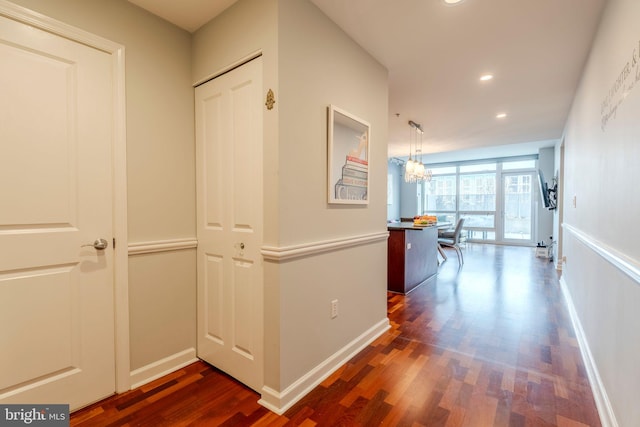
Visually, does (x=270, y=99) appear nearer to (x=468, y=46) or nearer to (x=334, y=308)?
(x=334, y=308)

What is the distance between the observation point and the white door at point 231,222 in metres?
1.74

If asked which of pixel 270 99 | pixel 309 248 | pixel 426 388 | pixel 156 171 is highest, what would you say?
pixel 270 99

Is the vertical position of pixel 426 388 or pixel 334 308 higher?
pixel 334 308

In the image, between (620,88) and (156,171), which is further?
(156,171)

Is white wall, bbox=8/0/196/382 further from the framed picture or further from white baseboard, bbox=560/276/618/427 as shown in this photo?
white baseboard, bbox=560/276/618/427

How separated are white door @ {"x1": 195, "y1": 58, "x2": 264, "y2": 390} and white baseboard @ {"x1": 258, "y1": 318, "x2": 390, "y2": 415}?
0.45 ft

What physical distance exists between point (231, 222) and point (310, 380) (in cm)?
112

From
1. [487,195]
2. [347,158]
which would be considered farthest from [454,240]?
[487,195]

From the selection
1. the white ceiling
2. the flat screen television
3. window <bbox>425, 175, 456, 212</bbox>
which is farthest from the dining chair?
window <bbox>425, 175, 456, 212</bbox>

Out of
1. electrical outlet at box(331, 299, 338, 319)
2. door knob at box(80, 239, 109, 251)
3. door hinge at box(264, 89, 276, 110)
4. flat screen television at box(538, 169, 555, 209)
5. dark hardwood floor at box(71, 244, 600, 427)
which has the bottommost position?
dark hardwood floor at box(71, 244, 600, 427)

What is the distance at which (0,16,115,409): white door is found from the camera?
1402mm

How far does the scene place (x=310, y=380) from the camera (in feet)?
5.93

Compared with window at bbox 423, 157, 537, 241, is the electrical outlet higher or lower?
lower

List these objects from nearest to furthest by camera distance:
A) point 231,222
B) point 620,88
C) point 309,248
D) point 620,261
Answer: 1. point 620,261
2. point 620,88
3. point 309,248
4. point 231,222
